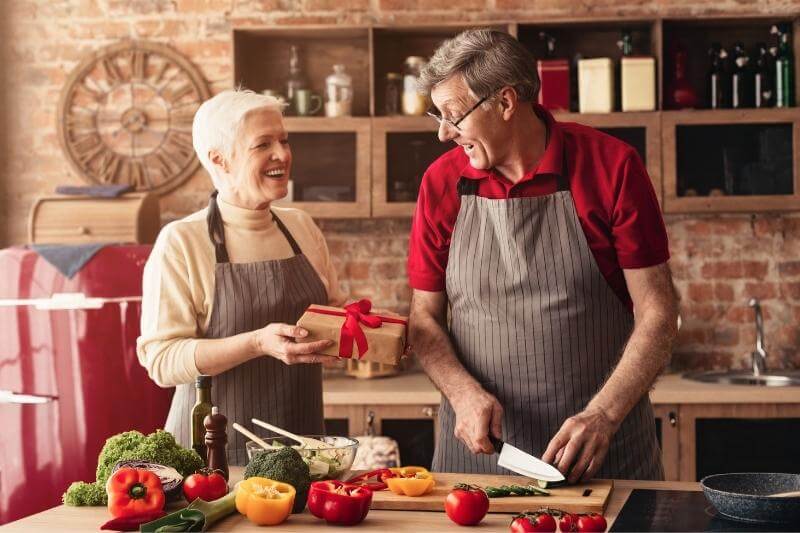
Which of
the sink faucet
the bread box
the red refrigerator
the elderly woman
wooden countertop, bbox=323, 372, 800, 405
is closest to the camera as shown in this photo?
the elderly woman

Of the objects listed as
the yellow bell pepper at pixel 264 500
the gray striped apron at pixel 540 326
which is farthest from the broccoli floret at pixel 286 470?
the gray striped apron at pixel 540 326

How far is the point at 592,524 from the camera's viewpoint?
5.38 feet

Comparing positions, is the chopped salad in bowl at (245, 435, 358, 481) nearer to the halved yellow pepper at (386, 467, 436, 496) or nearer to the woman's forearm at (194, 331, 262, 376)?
the halved yellow pepper at (386, 467, 436, 496)

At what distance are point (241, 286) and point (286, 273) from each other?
139 mm

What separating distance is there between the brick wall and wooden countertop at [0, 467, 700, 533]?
272 cm

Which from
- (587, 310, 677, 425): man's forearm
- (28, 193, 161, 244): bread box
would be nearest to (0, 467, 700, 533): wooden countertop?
(587, 310, 677, 425): man's forearm

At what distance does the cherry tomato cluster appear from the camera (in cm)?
160

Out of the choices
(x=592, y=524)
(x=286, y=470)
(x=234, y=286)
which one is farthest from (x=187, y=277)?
(x=592, y=524)

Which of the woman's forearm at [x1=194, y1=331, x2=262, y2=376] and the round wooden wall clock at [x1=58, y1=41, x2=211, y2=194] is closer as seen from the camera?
the woman's forearm at [x1=194, y1=331, x2=262, y2=376]

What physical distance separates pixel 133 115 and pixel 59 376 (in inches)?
65.6

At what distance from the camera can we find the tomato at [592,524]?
163 cm

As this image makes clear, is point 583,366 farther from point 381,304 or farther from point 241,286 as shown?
point 381,304

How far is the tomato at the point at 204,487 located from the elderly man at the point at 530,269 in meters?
0.54

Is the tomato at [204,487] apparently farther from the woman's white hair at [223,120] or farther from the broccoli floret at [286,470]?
the woman's white hair at [223,120]
